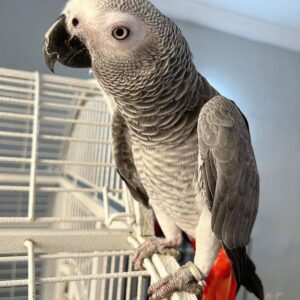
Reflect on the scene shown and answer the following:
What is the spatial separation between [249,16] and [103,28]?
1.69 metres

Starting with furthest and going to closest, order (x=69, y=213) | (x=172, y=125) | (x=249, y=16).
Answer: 1. (x=249, y=16)
2. (x=69, y=213)
3. (x=172, y=125)

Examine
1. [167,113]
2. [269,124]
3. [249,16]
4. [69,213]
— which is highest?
[249,16]

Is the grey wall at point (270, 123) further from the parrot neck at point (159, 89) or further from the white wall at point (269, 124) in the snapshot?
the parrot neck at point (159, 89)

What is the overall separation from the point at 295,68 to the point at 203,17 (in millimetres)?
719

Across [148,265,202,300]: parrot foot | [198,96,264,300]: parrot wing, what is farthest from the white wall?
[148,265,202,300]: parrot foot

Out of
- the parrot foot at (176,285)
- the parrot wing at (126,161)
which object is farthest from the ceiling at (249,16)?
the parrot foot at (176,285)

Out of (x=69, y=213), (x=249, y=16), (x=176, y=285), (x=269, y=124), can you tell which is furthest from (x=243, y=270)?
(x=249, y=16)

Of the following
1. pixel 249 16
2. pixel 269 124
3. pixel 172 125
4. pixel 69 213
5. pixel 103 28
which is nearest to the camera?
pixel 103 28

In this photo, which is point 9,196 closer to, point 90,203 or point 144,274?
point 90,203

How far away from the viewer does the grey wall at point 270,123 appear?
2066 mm

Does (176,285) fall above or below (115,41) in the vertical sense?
below

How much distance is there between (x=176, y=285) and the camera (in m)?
0.63

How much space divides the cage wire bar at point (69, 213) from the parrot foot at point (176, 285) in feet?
0.05

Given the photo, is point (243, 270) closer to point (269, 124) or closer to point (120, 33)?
point (120, 33)
